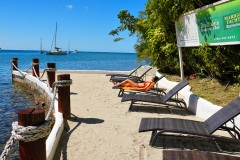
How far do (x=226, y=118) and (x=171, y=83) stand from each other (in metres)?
6.89


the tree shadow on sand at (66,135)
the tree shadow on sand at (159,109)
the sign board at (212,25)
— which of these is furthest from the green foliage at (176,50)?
the tree shadow on sand at (66,135)

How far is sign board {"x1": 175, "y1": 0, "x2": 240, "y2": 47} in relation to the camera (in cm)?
689

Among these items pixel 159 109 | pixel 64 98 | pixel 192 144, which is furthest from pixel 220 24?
pixel 64 98

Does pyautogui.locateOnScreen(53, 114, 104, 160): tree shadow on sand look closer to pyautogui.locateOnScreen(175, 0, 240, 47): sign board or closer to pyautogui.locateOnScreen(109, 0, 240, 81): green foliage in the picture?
pyautogui.locateOnScreen(175, 0, 240, 47): sign board

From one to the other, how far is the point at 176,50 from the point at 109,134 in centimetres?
790

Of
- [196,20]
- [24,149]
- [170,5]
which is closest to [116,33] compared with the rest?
[170,5]

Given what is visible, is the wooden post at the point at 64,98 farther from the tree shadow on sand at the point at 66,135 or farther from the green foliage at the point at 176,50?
the green foliage at the point at 176,50

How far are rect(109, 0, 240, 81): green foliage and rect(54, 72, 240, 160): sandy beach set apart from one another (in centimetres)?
240

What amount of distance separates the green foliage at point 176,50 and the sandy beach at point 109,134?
7.87 feet

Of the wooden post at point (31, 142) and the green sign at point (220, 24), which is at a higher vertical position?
the green sign at point (220, 24)

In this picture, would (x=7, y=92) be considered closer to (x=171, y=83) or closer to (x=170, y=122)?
(x=171, y=83)

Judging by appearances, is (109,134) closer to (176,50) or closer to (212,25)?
(212,25)

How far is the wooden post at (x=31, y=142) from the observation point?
2590 millimetres

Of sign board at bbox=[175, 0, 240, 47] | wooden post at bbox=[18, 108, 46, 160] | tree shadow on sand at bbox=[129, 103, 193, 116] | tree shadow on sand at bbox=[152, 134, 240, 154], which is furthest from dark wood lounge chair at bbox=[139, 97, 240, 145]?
sign board at bbox=[175, 0, 240, 47]
